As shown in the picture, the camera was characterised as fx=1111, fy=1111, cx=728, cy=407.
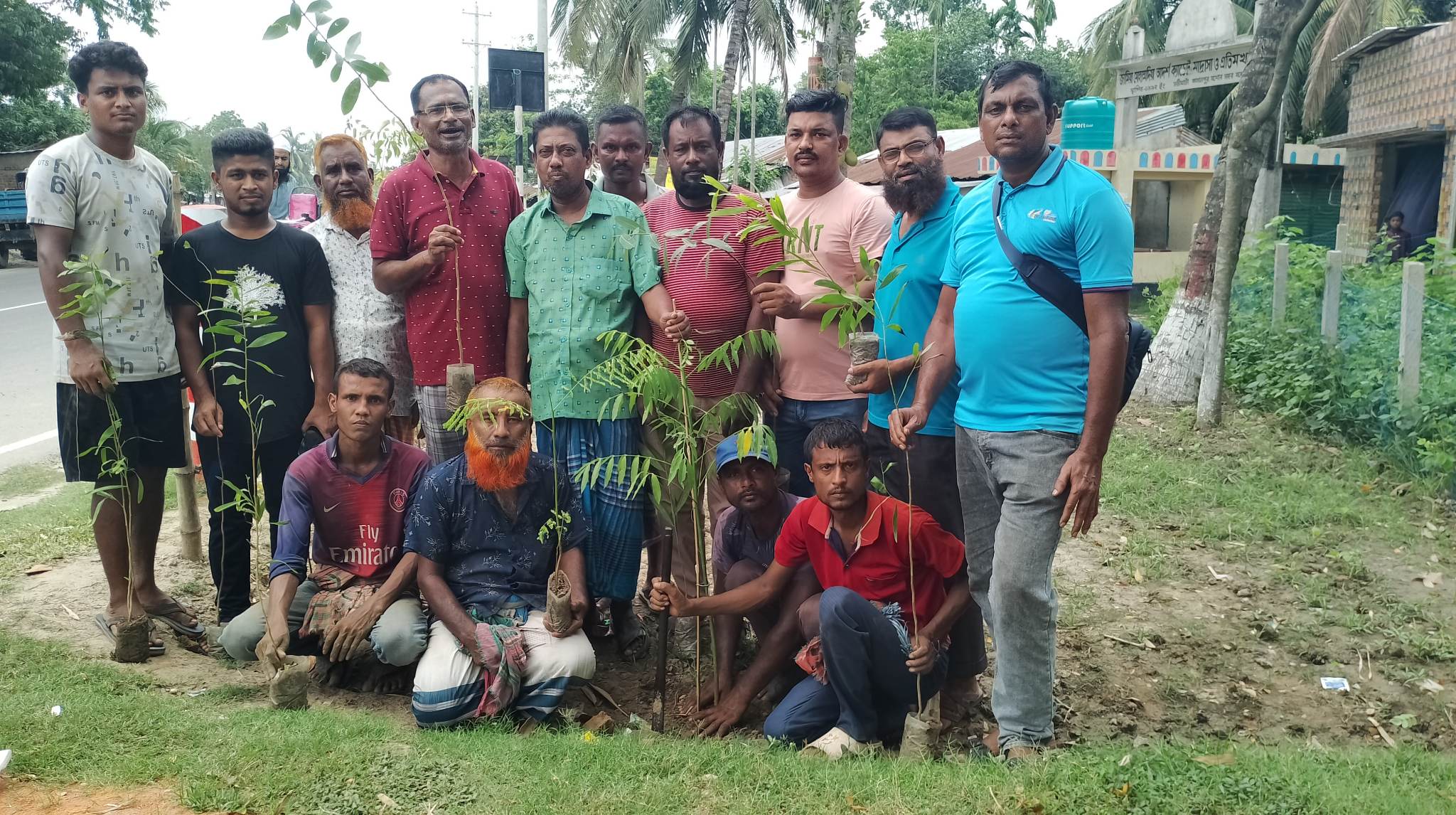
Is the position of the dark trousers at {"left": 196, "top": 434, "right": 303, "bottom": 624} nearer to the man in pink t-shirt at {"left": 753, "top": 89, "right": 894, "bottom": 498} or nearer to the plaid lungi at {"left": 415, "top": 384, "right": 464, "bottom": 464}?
the plaid lungi at {"left": 415, "top": 384, "right": 464, "bottom": 464}

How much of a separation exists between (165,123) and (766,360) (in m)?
33.6

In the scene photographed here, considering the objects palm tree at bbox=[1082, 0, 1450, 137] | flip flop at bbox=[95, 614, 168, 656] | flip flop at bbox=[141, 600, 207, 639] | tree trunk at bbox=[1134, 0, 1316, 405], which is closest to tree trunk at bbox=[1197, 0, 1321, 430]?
tree trunk at bbox=[1134, 0, 1316, 405]

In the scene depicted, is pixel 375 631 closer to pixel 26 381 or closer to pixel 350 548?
pixel 350 548

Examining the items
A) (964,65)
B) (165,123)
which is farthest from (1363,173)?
(165,123)

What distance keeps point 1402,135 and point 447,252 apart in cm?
1437

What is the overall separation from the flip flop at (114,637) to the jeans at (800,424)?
265 cm

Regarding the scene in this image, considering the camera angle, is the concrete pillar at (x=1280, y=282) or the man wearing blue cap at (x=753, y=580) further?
the concrete pillar at (x=1280, y=282)

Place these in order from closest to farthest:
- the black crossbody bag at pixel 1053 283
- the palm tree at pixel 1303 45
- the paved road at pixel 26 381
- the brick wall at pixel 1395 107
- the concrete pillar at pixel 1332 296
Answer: the black crossbody bag at pixel 1053 283
the concrete pillar at pixel 1332 296
the paved road at pixel 26 381
the brick wall at pixel 1395 107
the palm tree at pixel 1303 45

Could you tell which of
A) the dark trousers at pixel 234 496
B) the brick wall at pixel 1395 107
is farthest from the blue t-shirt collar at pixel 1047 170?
the brick wall at pixel 1395 107

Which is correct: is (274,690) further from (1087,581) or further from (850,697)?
(1087,581)

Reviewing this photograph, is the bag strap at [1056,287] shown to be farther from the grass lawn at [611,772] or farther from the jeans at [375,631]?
the jeans at [375,631]

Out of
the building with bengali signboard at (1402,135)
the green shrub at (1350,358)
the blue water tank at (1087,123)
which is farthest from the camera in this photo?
the blue water tank at (1087,123)

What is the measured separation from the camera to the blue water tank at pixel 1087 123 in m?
17.1

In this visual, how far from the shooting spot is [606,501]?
458 centimetres
